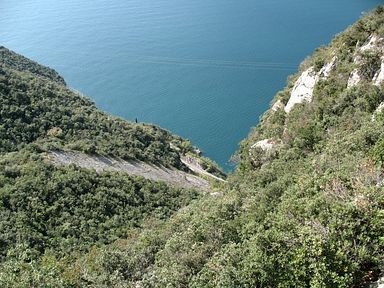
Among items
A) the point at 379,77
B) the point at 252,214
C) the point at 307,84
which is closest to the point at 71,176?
the point at 307,84

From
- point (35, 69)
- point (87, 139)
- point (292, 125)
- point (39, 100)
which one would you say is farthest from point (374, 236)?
point (35, 69)

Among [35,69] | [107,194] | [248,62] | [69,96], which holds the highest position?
[248,62]

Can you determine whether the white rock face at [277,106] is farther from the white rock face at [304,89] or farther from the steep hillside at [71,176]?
the steep hillside at [71,176]

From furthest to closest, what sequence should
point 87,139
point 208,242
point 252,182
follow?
point 87,139 → point 252,182 → point 208,242

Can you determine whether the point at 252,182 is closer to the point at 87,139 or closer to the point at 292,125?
the point at 292,125

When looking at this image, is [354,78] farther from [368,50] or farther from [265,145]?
[265,145]

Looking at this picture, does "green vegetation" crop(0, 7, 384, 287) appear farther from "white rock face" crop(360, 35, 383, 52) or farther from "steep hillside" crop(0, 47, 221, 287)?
"white rock face" crop(360, 35, 383, 52)

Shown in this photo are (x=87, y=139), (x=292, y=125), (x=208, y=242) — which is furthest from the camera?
(x=87, y=139)

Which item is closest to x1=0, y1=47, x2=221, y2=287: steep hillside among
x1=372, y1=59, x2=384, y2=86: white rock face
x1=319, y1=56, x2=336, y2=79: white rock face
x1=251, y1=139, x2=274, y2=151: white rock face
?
x1=251, y1=139, x2=274, y2=151: white rock face
